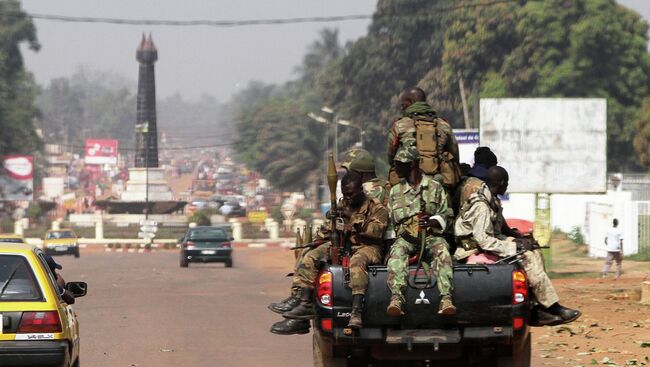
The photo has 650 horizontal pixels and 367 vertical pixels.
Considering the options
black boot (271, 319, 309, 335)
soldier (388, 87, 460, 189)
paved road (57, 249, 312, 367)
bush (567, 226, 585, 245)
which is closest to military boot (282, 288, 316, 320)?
black boot (271, 319, 309, 335)

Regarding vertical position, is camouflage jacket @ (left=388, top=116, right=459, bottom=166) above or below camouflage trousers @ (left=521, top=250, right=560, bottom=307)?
above

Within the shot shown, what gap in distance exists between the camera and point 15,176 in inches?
4033

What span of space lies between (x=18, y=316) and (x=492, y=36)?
8018 centimetres

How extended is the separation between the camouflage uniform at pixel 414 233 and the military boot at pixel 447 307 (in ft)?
0.16

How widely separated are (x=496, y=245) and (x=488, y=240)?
0.32ft

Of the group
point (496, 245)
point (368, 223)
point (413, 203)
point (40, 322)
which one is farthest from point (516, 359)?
point (40, 322)

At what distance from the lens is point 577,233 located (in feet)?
173

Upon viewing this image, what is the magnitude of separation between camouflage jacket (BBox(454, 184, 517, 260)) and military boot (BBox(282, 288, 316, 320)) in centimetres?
127

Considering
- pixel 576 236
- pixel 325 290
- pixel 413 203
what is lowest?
pixel 576 236

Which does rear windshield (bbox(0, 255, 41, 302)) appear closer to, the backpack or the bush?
the backpack

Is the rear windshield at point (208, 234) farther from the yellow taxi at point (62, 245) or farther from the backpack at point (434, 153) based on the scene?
the backpack at point (434, 153)

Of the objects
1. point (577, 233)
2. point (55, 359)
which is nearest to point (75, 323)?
point (55, 359)

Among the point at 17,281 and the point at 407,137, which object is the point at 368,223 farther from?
the point at 17,281

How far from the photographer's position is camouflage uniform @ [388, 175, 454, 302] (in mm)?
10422
